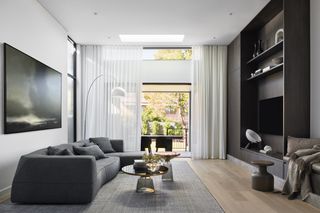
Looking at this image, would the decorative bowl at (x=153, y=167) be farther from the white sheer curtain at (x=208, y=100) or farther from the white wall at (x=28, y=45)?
the white sheer curtain at (x=208, y=100)

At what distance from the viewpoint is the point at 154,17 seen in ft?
18.9

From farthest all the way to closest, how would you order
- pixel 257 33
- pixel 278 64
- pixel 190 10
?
pixel 257 33
pixel 190 10
pixel 278 64

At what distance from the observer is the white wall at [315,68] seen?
446 centimetres

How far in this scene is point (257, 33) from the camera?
6625 mm

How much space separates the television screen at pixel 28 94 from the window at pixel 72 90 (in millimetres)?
1641

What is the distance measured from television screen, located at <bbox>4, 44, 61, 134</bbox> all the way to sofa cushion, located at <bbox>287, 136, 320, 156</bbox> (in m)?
3.96

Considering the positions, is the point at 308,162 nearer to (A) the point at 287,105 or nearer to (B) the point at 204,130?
(A) the point at 287,105

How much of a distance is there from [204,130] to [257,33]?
2.80 m

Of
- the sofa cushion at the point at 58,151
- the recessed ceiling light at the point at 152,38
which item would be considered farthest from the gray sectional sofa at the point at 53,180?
the recessed ceiling light at the point at 152,38

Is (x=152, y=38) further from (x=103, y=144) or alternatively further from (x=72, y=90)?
(x=103, y=144)

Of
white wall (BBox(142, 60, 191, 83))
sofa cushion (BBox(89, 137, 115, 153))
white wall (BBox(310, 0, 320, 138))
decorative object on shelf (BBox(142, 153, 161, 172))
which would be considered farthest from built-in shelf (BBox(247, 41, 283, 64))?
sofa cushion (BBox(89, 137, 115, 153))

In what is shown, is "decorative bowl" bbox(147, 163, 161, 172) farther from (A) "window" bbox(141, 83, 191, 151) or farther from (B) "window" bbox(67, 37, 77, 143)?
(A) "window" bbox(141, 83, 191, 151)

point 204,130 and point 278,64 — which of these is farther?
point 204,130

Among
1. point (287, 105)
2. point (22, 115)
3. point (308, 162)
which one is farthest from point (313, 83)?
point (22, 115)
